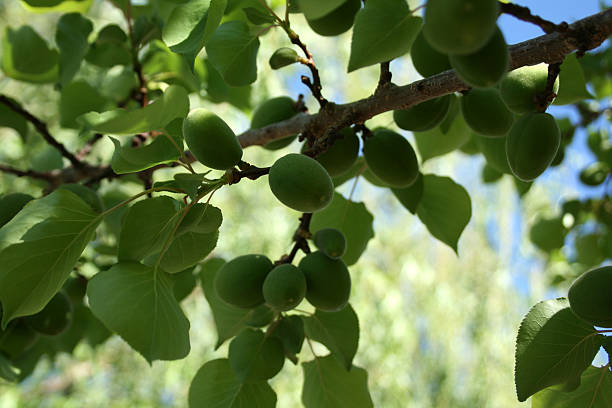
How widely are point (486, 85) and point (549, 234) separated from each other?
5.69ft

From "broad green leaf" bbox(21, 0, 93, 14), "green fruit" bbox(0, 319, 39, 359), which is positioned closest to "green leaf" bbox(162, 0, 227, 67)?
"broad green leaf" bbox(21, 0, 93, 14)

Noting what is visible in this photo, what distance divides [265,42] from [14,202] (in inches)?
165

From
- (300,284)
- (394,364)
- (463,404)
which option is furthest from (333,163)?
(463,404)

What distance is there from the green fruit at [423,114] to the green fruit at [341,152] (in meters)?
0.11

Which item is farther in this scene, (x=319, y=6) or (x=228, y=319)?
(x=228, y=319)

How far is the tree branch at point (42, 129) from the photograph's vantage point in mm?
1604

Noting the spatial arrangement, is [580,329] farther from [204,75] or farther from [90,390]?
[90,390]

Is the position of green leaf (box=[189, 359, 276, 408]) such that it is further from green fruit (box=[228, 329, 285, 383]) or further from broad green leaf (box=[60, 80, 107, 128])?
broad green leaf (box=[60, 80, 107, 128])

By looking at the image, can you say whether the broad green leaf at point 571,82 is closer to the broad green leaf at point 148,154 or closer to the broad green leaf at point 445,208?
the broad green leaf at point 445,208

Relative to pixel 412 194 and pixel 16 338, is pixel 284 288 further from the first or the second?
pixel 16 338


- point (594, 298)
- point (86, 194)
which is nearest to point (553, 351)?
point (594, 298)

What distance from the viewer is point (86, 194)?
1.39 meters

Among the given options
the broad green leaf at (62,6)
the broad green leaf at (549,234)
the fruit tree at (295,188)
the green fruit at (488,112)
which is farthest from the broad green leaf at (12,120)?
the broad green leaf at (549,234)

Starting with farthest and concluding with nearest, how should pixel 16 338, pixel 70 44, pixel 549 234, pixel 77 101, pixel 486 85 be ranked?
1. pixel 549 234
2. pixel 77 101
3. pixel 70 44
4. pixel 16 338
5. pixel 486 85
